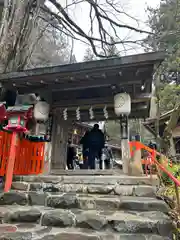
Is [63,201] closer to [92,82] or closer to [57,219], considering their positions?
[57,219]

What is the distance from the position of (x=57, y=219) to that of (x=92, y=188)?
1.22 metres

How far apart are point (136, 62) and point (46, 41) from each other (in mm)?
8621

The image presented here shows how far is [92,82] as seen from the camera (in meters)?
5.17

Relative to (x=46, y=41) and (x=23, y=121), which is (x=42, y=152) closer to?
(x=23, y=121)

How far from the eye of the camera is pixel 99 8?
28.9 ft

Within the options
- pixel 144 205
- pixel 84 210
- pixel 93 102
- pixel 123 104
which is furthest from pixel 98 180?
pixel 93 102

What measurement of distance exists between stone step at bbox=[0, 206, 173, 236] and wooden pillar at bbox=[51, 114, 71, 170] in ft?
8.79

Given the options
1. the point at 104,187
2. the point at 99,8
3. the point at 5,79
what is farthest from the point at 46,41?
the point at 104,187

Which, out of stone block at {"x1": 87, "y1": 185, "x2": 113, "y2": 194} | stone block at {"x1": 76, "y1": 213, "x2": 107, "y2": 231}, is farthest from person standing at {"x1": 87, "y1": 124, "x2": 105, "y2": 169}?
stone block at {"x1": 76, "y1": 213, "x2": 107, "y2": 231}

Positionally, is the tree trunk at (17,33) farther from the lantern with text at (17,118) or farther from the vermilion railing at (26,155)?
the vermilion railing at (26,155)

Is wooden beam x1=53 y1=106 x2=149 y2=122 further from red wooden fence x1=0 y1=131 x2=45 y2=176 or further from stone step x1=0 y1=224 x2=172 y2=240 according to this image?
stone step x1=0 y1=224 x2=172 y2=240

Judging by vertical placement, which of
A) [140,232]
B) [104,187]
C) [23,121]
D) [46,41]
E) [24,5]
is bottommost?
[140,232]

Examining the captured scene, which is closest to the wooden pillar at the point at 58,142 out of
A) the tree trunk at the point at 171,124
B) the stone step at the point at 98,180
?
the stone step at the point at 98,180

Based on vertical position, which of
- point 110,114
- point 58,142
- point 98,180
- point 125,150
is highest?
point 110,114
